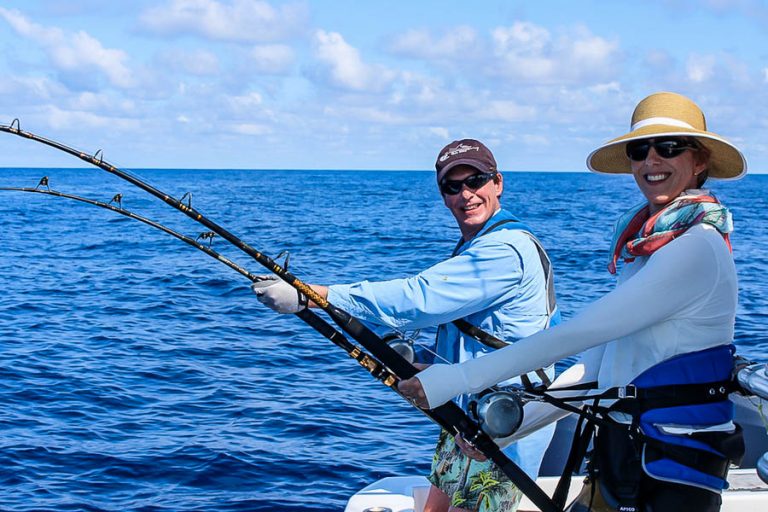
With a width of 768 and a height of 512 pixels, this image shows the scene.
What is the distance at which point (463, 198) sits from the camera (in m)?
3.26

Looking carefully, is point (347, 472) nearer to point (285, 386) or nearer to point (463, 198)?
point (285, 386)

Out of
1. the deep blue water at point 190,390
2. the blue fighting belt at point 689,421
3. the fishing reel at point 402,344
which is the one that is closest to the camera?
the blue fighting belt at point 689,421

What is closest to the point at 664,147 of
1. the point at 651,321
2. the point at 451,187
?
the point at 651,321

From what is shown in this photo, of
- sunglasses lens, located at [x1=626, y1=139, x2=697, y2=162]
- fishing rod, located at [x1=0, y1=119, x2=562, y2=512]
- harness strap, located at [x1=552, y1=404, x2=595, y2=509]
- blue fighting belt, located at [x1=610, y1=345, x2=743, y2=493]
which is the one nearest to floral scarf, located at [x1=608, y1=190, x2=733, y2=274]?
sunglasses lens, located at [x1=626, y1=139, x2=697, y2=162]

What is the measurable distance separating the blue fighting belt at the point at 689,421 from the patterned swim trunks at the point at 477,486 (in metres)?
0.73

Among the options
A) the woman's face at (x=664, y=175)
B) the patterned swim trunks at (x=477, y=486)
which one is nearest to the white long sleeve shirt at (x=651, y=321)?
the woman's face at (x=664, y=175)

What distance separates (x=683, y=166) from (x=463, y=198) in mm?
901

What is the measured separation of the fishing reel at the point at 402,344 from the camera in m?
3.36

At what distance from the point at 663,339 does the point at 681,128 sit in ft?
1.81

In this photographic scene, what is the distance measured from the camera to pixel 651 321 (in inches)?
89.6

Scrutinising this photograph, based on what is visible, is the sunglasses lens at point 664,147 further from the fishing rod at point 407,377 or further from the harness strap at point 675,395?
the fishing rod at point 407,377

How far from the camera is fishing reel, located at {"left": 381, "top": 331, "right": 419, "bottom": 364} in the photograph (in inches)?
132

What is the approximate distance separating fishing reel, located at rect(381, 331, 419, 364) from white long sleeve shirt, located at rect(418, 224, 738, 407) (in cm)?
92

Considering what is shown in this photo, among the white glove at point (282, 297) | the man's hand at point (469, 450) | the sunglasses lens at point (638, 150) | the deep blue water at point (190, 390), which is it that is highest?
the sunglasses lens at point (638, 150)
